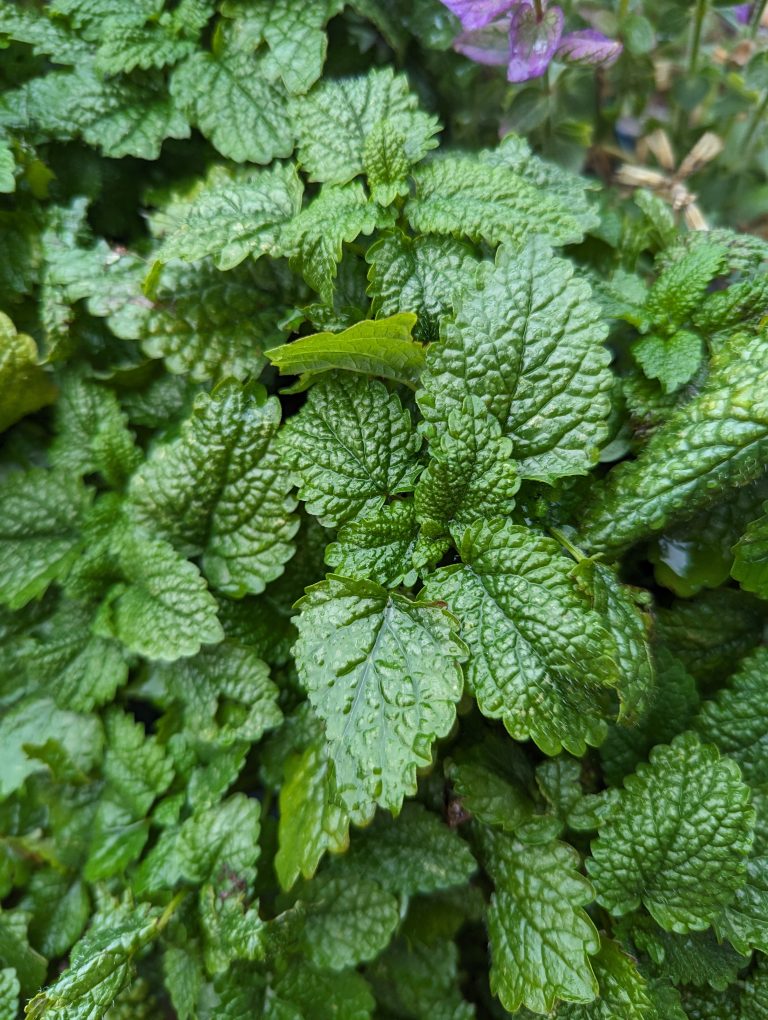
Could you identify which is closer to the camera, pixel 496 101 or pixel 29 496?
pixel 29 496

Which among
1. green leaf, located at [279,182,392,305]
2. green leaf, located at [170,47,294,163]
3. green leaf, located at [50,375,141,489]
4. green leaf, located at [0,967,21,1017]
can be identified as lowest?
green leaf, located at [0,967,21,1017]

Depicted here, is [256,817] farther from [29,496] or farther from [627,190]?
[627,190]

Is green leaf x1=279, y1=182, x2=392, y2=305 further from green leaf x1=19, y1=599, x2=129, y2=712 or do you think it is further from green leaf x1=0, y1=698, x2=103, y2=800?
green leaf x1=0, y1=698, x2=103, y2=800

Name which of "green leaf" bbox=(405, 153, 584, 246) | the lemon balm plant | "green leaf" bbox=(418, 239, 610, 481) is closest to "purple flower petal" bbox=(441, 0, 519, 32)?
the lemon balm plant

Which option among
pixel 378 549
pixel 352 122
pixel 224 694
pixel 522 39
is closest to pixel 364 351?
pixel 378 549

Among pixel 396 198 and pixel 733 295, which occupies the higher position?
pixel 396 198

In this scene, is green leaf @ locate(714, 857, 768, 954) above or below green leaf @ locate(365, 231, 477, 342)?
below

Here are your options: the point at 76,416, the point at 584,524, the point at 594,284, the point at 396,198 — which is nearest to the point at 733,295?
the point at 594,284

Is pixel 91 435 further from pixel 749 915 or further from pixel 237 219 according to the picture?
pixel 749 915

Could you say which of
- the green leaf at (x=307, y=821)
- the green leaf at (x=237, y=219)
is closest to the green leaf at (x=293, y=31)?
the green leaf at (x=237, y=219)
